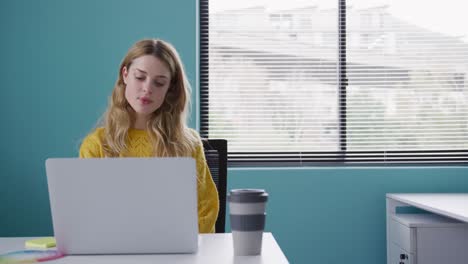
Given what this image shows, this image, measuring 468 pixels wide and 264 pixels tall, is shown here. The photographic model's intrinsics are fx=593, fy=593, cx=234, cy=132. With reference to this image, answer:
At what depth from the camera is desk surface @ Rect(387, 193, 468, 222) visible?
258cm

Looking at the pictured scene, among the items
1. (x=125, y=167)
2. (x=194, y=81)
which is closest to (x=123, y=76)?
(x=125, y=167)

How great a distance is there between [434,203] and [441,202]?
7 centimetres

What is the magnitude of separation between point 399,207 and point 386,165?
0.28 m

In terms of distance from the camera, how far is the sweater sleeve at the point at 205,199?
6.96 ft

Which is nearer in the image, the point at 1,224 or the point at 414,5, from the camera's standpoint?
the point at 1,224

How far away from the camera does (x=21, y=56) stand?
11.4 feet

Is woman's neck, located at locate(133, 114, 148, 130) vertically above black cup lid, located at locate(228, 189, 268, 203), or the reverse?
woman's neck, located at locate(133, 114, 148, 130)

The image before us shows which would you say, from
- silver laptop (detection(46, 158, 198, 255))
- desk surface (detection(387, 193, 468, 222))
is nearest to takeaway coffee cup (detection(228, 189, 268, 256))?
silver laptop (detection(46, 158, 198, 255))

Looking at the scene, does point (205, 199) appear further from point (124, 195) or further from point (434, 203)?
point (434, 203)

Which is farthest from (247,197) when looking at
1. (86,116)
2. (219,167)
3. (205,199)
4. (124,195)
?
(86,116)

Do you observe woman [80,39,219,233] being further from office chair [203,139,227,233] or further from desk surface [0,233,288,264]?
desk surface [0,233,288,264]

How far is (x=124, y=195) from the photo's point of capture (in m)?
1.38

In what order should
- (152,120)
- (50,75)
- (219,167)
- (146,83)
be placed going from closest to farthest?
(146,83) → (152,120) → (219,167) → (50,75)

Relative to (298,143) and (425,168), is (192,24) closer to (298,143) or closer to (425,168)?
(298,143)
